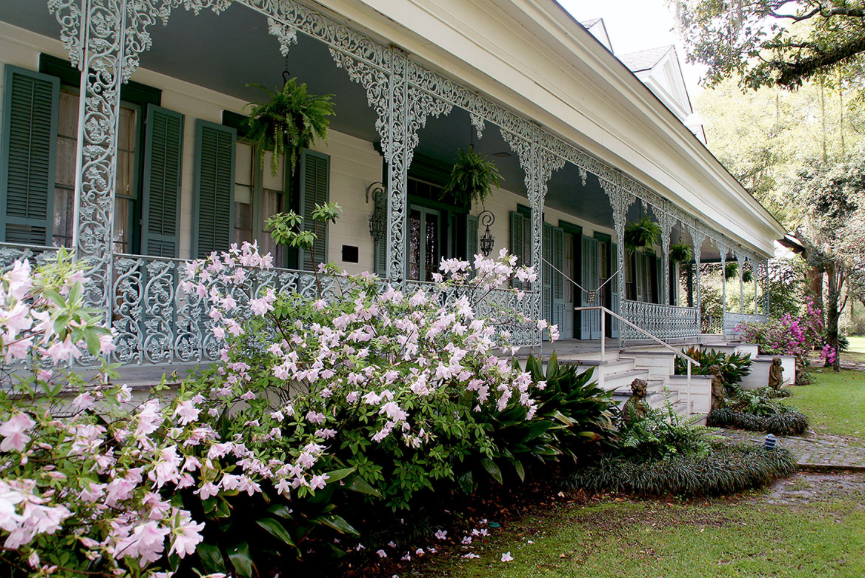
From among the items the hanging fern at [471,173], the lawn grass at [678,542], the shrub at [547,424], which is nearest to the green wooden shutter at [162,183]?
the hanging fern at [471,173]

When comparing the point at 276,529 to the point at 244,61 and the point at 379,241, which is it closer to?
the point at 244,61

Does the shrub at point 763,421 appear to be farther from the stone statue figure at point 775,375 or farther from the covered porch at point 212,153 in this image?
the stone statue figure at point 775,375

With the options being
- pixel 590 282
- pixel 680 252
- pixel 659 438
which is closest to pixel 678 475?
pixel 659 438

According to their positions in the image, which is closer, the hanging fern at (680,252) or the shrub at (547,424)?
the shrub at (547,424)

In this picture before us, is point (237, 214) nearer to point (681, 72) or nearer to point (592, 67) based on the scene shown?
point (592, 67)

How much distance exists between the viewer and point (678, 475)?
17.1 feet

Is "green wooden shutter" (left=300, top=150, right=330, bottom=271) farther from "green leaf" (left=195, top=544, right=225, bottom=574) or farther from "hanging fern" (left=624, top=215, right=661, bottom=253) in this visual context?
"hanging fern" (left=624, top=215, right=661, bottom=253)

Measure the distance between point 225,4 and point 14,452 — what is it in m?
3.51

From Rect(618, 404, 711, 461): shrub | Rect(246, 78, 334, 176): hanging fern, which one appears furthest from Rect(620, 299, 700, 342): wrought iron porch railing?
Rect(246, 78, 334, 176): hanging fern

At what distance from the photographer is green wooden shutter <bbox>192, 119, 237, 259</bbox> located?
642 centimetres

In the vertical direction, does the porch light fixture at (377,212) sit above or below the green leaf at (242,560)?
above

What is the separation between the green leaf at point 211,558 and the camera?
2.76 metres

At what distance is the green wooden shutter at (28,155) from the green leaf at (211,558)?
3863 millimetres

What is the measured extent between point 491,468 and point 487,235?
262 inches
